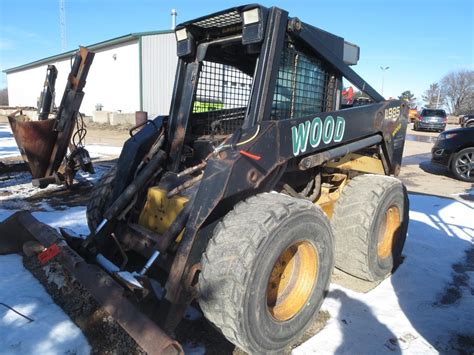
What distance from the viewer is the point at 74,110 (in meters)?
6.02

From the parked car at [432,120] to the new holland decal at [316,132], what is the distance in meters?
26.7

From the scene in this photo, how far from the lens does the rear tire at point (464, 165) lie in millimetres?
9539

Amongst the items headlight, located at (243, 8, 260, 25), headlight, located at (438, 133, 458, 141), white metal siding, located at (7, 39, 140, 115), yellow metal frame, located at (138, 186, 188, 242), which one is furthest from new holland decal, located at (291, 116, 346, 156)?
white metal siding, located at (7, 39, 140, 115)

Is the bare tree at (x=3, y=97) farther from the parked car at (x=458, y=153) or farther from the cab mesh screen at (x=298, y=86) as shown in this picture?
the cab mesh screen at (x=298, y=86)

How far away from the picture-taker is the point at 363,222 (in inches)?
130

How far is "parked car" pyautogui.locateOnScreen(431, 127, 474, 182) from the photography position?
9609mm

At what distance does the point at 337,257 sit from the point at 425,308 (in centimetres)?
82

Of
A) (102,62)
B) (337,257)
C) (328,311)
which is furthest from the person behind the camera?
(102,62)

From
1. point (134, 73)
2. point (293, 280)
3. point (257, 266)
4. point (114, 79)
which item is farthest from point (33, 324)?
point (114, 79)

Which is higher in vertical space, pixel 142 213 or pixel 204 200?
pixel 204 200

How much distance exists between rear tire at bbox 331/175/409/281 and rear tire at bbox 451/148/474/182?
7139mm

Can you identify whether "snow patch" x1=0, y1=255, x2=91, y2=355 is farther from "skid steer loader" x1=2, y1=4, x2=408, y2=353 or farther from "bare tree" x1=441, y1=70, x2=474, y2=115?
"bare tree" x1=441, y1=70, x2=474, y2=115

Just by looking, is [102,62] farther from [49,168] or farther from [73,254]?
A: [73,254]

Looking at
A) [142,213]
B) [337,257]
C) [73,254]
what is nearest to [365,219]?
[337,257]
